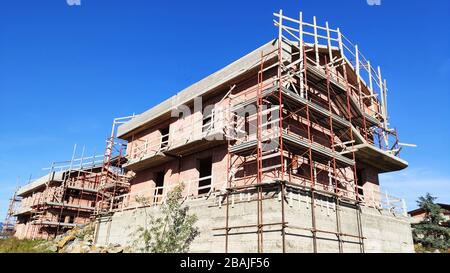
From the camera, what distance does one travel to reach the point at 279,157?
16188mm

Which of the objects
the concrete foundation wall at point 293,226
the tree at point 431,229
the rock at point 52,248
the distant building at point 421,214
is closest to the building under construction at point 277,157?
the concrete foundation wall at point 293,226

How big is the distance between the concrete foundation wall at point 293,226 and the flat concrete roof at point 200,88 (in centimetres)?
717

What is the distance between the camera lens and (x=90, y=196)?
34.7 metres

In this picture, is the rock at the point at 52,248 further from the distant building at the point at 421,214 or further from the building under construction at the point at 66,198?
the distant building at the point at 421,214

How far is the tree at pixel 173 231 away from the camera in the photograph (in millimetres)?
14617

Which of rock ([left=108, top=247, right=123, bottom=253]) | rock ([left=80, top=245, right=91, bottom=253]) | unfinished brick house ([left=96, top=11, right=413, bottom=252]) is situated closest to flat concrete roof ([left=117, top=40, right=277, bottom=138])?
unfinished brick house ([left=96, top=11, right=413, bottom=252])

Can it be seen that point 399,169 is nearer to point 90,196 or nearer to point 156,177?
point 156,177

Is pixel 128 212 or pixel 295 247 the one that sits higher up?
pixel 128 212

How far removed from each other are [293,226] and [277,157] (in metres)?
3.79

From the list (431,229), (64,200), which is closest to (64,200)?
(64,200)

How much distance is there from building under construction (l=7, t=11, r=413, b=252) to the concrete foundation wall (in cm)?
5

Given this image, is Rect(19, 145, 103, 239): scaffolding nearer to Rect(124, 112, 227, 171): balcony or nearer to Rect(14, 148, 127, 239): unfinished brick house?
Rect(14, 148, 127, 239): unfinished brick house
